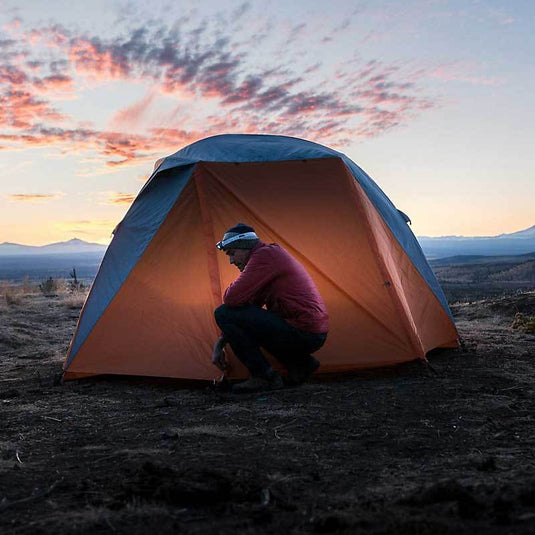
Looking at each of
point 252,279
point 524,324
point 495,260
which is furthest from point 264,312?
point 495,260

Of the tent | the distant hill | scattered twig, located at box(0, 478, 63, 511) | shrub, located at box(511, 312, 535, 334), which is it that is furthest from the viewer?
the distant hill

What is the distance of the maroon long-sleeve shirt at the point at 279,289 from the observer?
5730 millimetres

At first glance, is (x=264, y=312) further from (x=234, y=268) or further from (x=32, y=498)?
(x=32, y=498)

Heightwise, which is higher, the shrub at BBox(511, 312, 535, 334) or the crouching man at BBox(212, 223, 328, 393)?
the crouching man at BBox(212, 223, 328, 393)

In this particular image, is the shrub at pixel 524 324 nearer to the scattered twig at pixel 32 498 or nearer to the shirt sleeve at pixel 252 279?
the shirt sleeve at pixel 252 279

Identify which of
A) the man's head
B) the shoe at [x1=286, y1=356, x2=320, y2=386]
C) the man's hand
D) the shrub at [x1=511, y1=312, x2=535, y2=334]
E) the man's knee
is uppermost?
the man's head

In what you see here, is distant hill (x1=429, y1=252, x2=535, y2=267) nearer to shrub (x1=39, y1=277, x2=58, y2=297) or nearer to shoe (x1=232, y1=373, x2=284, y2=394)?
shrub (x1=39, y1=277, x2=58, y2=297)

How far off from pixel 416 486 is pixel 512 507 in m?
0.67

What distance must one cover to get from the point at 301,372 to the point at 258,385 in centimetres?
48

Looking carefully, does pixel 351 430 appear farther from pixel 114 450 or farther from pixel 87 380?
pixel 87 380

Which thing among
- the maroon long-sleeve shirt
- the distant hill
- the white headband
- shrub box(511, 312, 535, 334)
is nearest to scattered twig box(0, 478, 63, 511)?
the maroon long-sleeve shirt

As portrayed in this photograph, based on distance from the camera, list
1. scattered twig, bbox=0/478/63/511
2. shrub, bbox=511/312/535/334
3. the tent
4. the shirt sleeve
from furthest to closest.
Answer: shrub, bbox=511/312/535/334 < the tent < the shirt sleeve < scattered twig, bbox=0/478/63/511

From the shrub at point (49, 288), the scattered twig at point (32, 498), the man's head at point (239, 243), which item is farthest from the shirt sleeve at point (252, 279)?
the shrub at point (49, 288)

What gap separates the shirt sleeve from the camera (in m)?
5.72
